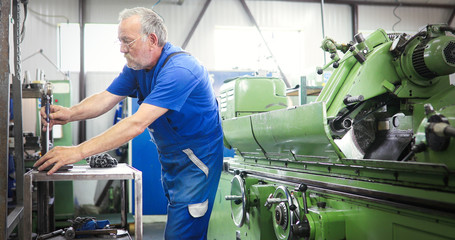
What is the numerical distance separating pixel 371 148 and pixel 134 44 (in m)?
1.18

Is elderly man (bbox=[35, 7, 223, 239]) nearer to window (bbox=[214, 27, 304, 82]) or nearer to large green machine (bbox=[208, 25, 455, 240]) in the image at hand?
large green machine (bbox=[208, 25, 455, 240])

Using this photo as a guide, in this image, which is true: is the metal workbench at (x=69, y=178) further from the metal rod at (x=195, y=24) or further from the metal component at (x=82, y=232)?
the metal rod at (x=195, y=24)

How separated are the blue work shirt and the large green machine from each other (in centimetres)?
37

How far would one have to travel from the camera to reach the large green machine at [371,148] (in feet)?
3.89

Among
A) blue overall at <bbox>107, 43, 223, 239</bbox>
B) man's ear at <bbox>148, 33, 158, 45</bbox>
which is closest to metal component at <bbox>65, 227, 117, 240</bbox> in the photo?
blue overall at <bbox>107, 43, 223, 239</bbox>

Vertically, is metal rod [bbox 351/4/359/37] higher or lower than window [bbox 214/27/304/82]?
higher

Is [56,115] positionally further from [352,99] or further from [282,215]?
[352,99]

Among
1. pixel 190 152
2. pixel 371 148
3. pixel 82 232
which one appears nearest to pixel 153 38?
pixel 190 152

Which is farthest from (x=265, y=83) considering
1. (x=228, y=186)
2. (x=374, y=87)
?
(x=374, y=87)

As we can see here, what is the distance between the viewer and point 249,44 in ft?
19.9

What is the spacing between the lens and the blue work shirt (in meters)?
1.53

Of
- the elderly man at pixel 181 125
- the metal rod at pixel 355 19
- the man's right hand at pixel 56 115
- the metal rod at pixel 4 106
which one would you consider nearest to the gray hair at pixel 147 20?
the elderly man at pixel 181 125

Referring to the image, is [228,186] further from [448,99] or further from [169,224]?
[448,99]

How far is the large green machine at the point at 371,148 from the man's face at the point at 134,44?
2.25 ft
